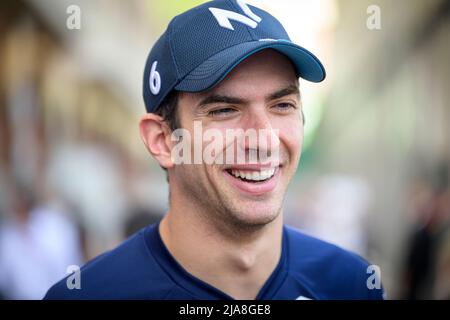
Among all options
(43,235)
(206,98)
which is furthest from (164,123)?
(43,235)

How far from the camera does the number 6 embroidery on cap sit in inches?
100

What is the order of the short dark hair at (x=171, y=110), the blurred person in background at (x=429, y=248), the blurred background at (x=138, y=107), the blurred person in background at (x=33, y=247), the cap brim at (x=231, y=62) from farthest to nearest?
the blurred person in background at (x=429, y=248), the blurred background at (x=138, y=107), the blurred person in background at (x=33, y=247), the short dark hair at (x=171, y=110), the cap brim at (x=231, y=62)

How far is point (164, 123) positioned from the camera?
257 cm

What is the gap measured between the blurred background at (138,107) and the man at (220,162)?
1402mm

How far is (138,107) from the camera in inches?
470

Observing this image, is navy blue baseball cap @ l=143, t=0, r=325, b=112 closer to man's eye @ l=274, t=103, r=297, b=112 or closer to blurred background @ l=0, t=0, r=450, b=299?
man's eye @ l=274, t=103, r=297, b=112

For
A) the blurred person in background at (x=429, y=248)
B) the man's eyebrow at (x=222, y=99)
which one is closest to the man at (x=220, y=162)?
the man's eyebrow at (x=222, y=99)

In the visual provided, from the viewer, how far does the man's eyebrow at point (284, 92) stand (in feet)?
7.81

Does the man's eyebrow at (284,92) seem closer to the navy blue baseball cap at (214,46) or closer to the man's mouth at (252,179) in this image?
the navy blue baseball cap at (214,46)

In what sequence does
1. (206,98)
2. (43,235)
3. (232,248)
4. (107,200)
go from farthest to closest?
1. (107,200)
2. (43,235)
3. (232,248)
4. (206,98)

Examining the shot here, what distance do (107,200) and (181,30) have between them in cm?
695

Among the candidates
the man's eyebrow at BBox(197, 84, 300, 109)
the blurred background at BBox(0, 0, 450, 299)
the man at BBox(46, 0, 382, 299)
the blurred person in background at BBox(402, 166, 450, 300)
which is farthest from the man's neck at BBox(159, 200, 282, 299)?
the blurred person in background at BBox(402, 166, 450, 300)

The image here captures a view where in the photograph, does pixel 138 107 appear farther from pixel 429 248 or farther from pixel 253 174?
pixel 253 174
